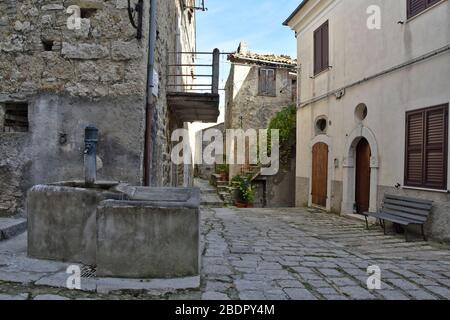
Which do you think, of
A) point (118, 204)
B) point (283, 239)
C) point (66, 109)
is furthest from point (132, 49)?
point (283, 239)

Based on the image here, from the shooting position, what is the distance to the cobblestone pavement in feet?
10.2

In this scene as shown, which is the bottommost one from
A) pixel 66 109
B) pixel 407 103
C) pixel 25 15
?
pixel 66 109

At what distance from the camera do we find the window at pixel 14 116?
533 cm

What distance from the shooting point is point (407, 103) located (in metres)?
6.74

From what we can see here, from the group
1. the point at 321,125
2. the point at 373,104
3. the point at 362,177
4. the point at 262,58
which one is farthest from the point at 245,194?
the point at 262,58

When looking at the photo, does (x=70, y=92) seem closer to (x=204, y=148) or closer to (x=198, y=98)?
(x=198, y=98)

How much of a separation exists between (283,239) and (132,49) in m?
3.62

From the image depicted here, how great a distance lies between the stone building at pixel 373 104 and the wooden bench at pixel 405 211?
143 mm

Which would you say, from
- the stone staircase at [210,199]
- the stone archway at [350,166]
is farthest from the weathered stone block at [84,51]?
the stone staircase at [210,199]

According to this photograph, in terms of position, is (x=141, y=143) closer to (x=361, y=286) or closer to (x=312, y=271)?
(x=312, y=271)

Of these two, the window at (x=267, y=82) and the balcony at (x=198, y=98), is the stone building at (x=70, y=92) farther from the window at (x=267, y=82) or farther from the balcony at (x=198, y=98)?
the window at (x=267, y=82)

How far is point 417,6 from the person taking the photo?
653 cm

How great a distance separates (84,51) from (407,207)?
229 inches

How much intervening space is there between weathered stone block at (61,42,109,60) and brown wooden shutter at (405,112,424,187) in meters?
5.25
